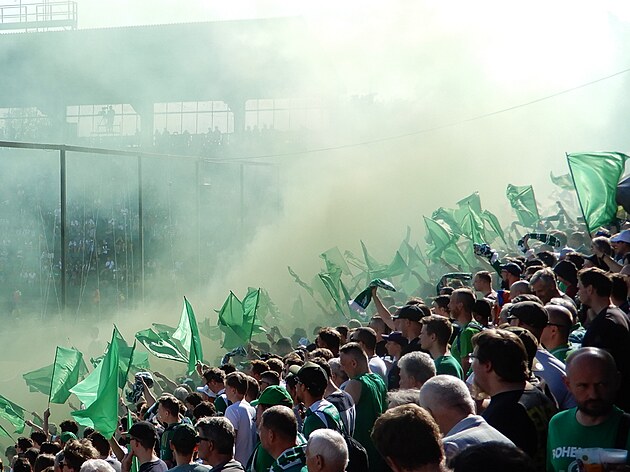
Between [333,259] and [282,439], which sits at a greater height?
[333,259]

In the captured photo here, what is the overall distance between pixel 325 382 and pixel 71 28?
102 ft

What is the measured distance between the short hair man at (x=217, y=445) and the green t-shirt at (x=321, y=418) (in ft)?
1.23

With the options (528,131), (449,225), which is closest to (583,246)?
(449,225)

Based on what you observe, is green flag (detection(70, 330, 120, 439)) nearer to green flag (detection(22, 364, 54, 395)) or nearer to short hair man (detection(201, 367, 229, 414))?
short hair man (detection(201, 367, 229, 414))

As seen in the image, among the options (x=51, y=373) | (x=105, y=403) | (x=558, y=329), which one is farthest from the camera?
(x=51, y=373)

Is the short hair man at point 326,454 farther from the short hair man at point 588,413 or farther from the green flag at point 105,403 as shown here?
the green flag at point 105,403

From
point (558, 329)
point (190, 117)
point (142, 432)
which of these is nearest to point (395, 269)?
point (558, 329)

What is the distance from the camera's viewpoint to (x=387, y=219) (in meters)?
25.7

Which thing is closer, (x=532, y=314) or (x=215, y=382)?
(x=532, y=314)

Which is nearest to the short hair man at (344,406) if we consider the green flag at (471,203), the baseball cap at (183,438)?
the baseball cap at (183,438)

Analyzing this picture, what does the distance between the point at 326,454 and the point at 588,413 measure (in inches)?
36.9

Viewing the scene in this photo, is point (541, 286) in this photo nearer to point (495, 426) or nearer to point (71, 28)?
point (495, 426)

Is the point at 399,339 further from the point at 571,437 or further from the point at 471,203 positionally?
the point at 471,203

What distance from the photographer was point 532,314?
4328mm
